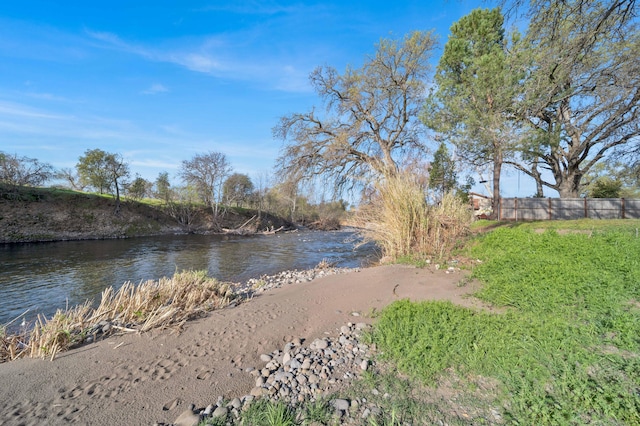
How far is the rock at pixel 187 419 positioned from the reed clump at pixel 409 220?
6.63 meters

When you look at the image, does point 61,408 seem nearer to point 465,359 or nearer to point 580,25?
point 465,359

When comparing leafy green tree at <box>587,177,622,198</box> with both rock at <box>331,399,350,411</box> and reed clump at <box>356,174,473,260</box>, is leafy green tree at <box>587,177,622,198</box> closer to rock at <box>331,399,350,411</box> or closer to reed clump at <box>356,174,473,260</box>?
reed clump at <box>356,174,473,260</box>

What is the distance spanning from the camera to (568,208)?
19453 millimetres

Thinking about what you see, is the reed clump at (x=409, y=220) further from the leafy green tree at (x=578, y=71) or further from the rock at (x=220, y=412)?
the rock at (x=220, y=412)

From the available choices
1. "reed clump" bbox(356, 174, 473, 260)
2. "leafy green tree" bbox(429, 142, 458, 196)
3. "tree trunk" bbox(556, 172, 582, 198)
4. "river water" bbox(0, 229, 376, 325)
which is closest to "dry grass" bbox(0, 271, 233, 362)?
"river water" bbox(0, 229, 376, 325)

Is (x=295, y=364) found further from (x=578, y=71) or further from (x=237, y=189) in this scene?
(x=237, y=189)

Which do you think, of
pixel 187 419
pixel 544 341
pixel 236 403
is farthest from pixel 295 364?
pixel 544 341

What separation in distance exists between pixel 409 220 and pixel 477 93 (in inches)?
383

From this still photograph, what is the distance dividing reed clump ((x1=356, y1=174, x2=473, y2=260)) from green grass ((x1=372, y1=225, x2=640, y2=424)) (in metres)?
2.73

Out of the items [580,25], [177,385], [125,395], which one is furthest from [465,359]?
[580,25]

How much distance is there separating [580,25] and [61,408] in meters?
9.06

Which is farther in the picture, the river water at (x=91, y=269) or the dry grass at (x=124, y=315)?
the river water at (x=91, y=269)

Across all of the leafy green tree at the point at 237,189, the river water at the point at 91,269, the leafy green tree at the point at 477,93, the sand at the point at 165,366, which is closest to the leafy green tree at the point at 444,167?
the leafy green tree at the point at 477,93

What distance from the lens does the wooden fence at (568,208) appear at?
19047 millimetres
